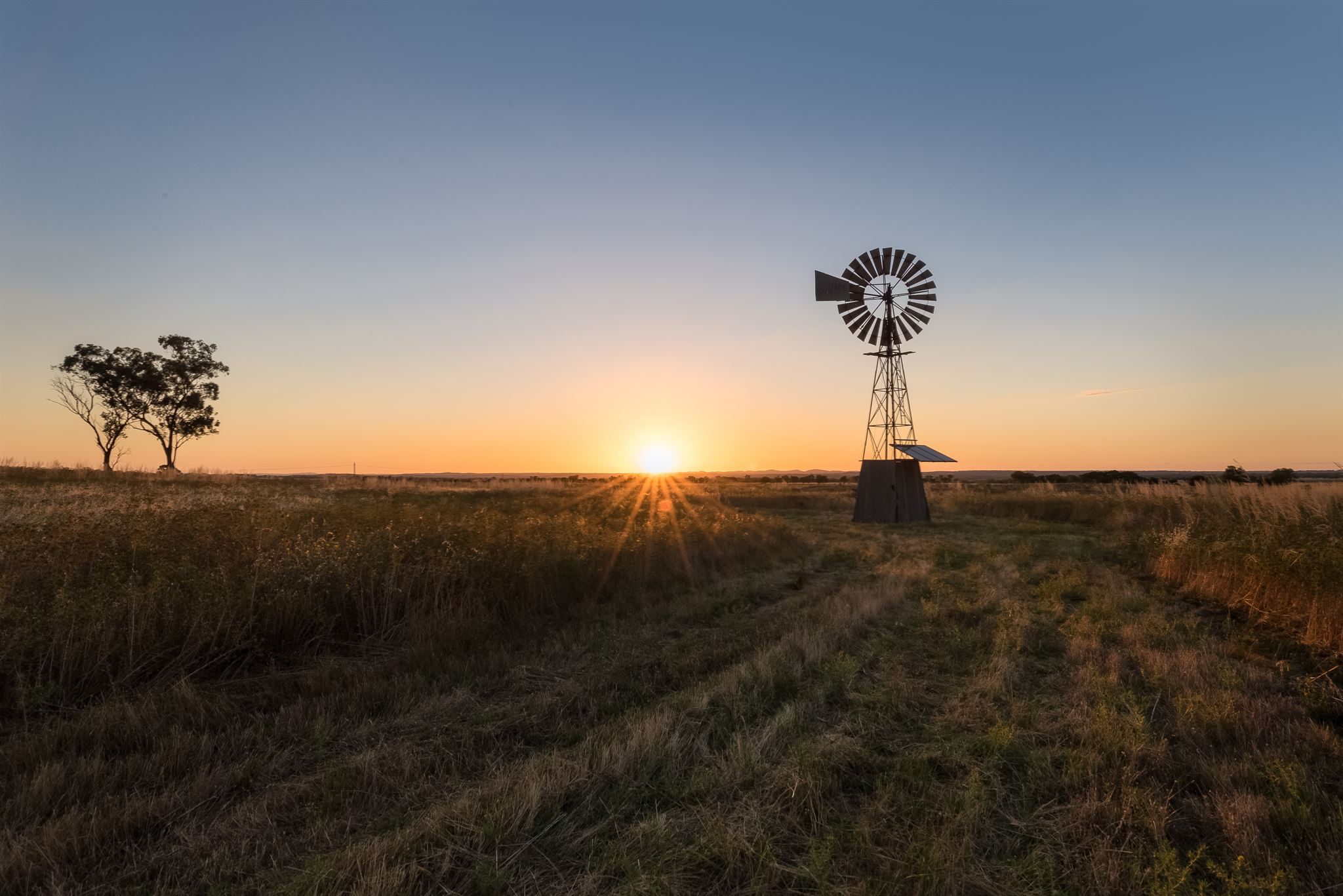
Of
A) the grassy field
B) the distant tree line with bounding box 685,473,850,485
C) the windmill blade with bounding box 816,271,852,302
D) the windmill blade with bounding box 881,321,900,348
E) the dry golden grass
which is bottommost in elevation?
the grassy field

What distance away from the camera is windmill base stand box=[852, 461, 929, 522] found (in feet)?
99.8

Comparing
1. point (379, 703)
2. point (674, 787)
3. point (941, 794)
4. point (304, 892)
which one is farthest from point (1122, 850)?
point (379, 703)

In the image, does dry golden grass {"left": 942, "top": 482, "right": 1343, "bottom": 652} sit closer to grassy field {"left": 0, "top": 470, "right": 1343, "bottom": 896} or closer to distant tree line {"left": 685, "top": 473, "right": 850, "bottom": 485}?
grassy field {"left": 0, "top": 470, "right": 1343, "bottom": 896}

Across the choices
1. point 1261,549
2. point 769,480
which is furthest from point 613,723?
point 769,480

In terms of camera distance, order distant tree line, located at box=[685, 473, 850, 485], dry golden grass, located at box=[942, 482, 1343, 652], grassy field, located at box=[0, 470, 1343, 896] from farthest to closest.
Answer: distant tree line, located at box=[685, 473, 850, 485] < dry golden grass, located at box=[942, 482, 1343, 652] < grassy field, located at box=[0, 470, 1343, 896]

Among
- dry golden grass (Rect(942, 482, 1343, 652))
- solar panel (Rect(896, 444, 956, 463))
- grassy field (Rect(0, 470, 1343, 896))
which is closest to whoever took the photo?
grassy field (Rect(0, 470, 1343, 896))

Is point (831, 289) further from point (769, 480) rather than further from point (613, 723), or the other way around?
Result: point (769, 480)

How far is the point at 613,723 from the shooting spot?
5.67 metres

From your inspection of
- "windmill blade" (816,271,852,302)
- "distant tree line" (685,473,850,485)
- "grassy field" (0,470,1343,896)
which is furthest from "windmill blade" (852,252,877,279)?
"distant tree line" (685,473,850,485)

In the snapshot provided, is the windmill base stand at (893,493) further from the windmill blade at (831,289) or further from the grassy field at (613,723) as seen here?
the grassy field at (613,723)

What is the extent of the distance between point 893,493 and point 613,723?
Result: 2740 centimetres

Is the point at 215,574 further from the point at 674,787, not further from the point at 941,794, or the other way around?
the point at 941,794

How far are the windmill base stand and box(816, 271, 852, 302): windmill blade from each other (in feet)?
29.2

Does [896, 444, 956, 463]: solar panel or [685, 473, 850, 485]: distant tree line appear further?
[685, 473, 850, 485]: distant tree line
